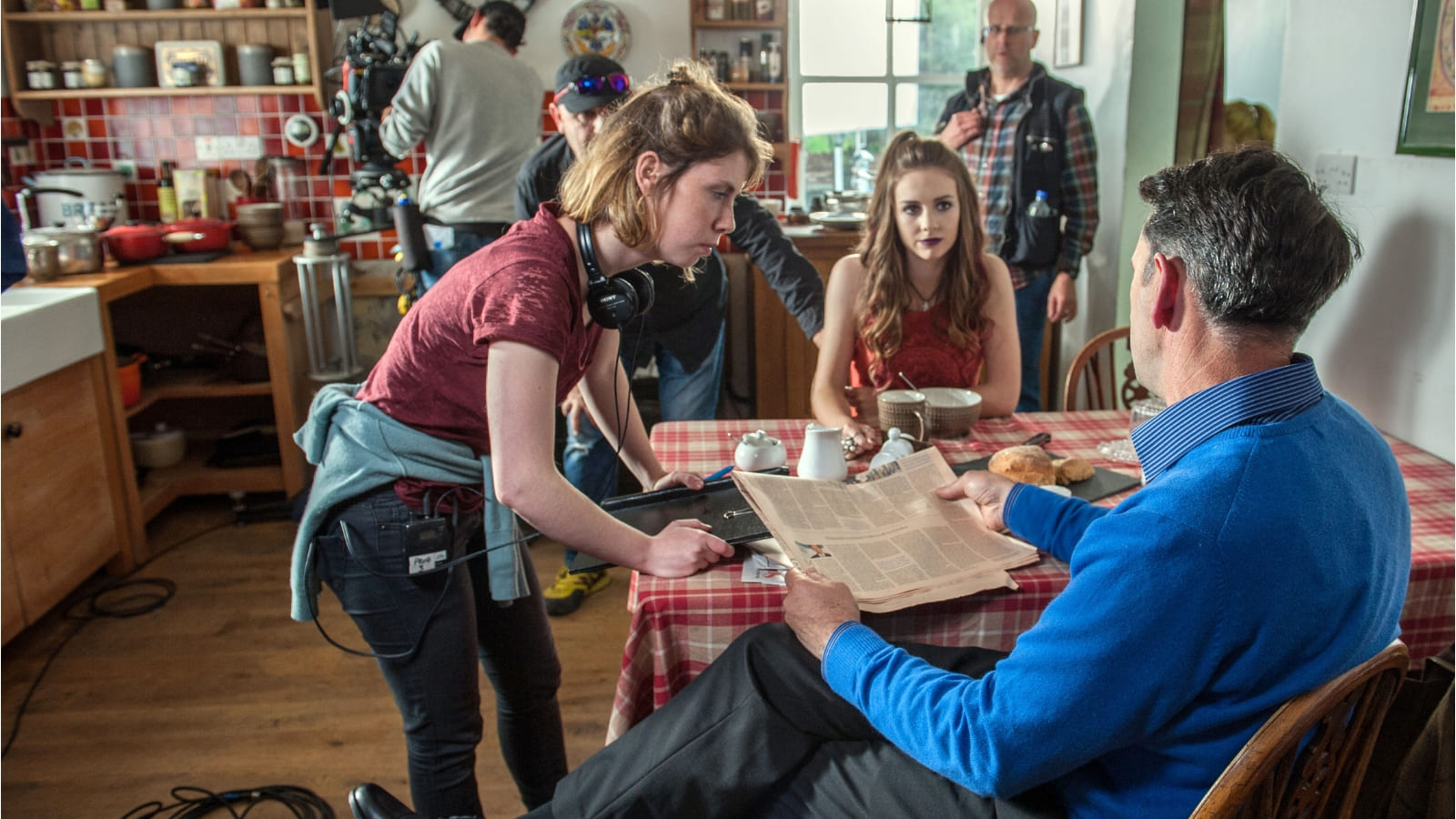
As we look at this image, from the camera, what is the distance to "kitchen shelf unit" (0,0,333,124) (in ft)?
12.6

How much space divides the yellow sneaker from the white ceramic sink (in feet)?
4.53

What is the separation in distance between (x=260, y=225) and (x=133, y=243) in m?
0.48

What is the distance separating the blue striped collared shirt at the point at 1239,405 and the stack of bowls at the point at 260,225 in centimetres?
355

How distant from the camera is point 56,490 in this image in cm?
272

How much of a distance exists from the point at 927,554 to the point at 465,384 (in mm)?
643

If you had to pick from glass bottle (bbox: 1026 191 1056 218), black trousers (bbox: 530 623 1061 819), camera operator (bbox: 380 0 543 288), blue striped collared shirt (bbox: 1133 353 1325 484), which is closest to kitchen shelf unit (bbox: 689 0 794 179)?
camera operator (bbox: 380 0 543 288)

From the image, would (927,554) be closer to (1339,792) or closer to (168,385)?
(1339,792)

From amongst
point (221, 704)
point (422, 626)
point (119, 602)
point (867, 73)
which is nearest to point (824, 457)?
point (422, 626)

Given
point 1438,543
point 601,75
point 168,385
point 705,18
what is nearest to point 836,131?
point 705,18

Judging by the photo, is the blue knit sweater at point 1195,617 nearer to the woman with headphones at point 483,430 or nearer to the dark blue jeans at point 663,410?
the woman with headphones at point 483,430

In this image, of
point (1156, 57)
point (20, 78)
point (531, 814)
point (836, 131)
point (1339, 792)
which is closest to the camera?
point (1339, 792)

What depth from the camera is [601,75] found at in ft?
7.98

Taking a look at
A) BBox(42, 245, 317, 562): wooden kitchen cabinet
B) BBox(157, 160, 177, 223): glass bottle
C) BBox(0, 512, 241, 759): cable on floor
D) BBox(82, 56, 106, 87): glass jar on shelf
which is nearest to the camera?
BBox(0, 512, 241, 759): cable on floor

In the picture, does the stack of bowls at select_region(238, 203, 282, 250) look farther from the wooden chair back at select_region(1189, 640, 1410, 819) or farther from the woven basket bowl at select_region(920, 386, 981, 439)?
the wooden chair back at select_region(1189, 640, 1410, 819)
